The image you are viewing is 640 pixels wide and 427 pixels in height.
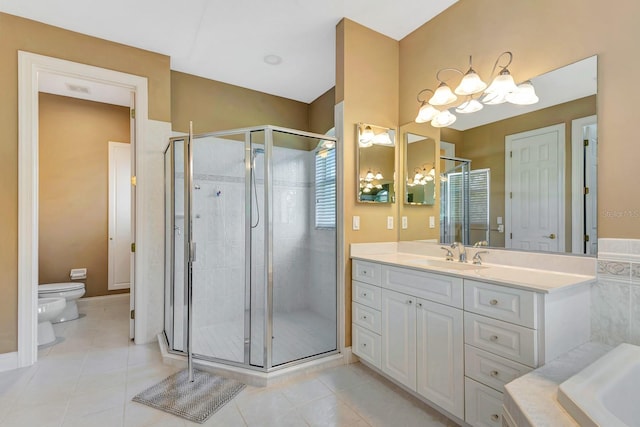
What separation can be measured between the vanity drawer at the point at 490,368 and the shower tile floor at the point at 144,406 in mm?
427

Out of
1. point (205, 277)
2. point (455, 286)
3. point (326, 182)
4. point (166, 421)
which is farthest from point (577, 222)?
point (205, 277)

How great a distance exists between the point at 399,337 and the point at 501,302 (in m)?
0.76

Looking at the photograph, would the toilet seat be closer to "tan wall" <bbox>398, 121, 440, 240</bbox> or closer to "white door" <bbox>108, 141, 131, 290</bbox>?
"white door" <bbox>108, 141, 131, 290</bbox>

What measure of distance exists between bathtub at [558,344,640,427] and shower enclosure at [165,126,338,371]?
1709 millimetres

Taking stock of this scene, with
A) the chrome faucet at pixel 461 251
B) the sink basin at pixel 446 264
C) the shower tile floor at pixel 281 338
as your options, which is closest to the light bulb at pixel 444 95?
the chrome faucet at pixel 461 251

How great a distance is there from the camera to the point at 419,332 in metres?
1.85

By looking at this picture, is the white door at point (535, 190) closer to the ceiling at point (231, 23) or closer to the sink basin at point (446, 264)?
the sink basin at point (446, 264)

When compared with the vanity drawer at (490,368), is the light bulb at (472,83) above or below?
above

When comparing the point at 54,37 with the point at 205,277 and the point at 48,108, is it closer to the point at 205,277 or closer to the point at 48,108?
the point at 48,108

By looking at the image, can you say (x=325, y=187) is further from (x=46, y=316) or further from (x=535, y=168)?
(x=46, y=316)

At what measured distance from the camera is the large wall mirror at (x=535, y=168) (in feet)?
5.28

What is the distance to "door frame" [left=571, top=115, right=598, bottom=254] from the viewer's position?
1.61m

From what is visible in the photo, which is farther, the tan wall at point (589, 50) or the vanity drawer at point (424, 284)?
the vanity drawer at point (424, 284)

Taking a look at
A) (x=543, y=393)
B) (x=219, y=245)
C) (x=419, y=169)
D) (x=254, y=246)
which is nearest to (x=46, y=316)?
(x=219, y=245)
